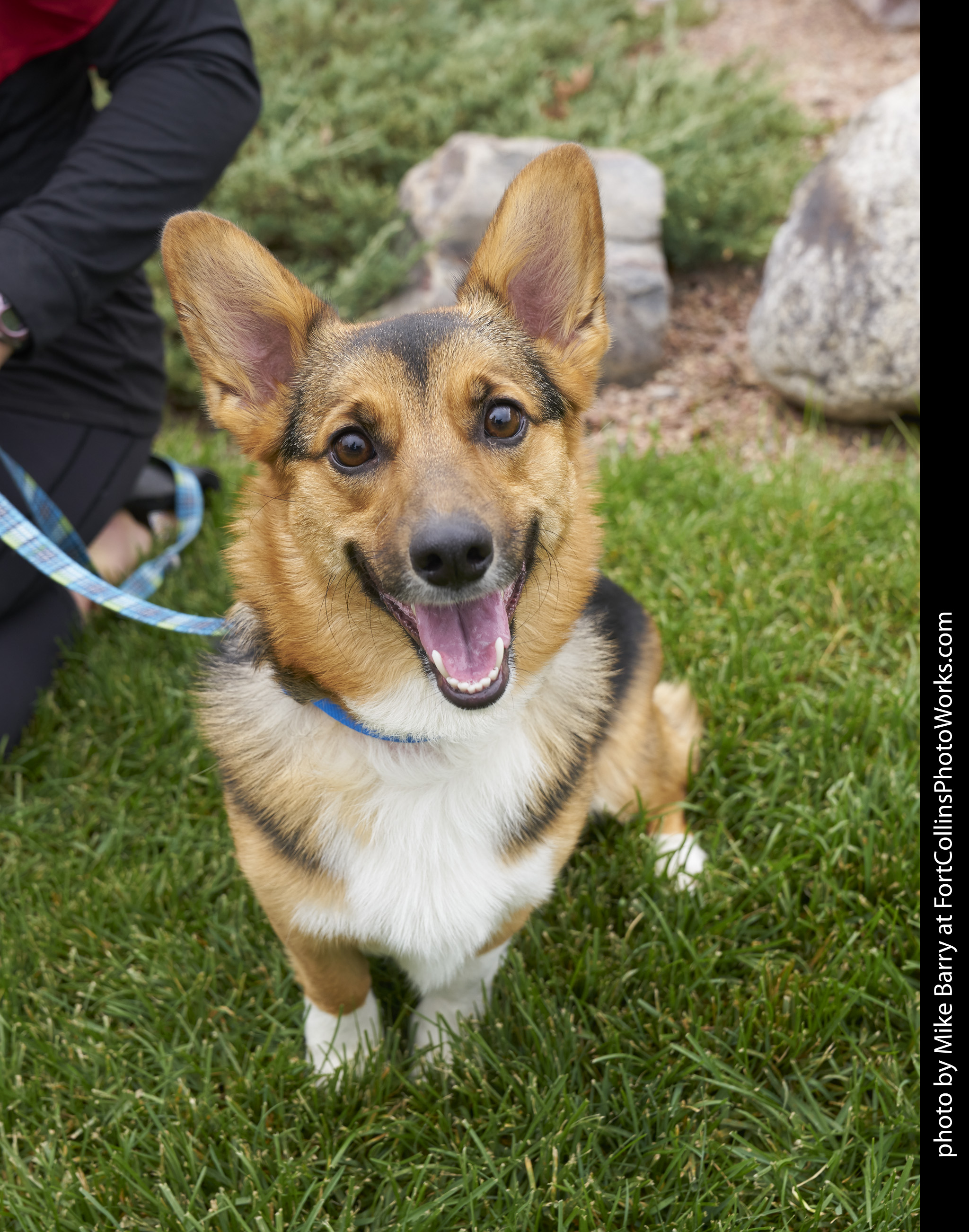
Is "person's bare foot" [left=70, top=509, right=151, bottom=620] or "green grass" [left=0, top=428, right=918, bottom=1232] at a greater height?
"person's bare foot" [left=70, top=509, right=151, bottom=620]

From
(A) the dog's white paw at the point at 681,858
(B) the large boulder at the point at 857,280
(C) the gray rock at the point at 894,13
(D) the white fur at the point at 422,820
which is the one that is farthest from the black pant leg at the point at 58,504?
(C) the gray rock at the point at 894,13

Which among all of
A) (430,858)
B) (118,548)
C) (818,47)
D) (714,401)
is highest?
(818,47)

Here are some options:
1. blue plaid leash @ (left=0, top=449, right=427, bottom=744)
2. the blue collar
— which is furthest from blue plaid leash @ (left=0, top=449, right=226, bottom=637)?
the blue collar

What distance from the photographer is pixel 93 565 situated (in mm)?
4223

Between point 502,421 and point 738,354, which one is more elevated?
point 502,421

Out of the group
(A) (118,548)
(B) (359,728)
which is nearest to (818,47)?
(A) (118,548)

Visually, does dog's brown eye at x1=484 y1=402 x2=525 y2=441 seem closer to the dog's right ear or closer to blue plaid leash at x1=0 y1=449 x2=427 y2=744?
the dog's right ear

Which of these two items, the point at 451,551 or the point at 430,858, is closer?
the point at 451,551

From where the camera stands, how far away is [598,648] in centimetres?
285

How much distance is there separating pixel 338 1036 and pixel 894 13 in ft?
33.9

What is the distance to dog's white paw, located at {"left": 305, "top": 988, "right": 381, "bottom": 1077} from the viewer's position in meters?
2.61

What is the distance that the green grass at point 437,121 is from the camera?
6328mm

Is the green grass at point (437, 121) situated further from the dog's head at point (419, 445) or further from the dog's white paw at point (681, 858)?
the dog's white paw at point (681, 858)

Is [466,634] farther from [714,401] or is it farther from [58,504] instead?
[714,401]
